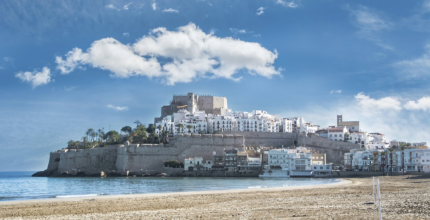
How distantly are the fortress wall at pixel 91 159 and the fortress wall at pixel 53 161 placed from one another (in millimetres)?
4292

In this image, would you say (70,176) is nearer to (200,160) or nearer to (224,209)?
(200,160)

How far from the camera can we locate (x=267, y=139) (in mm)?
60219

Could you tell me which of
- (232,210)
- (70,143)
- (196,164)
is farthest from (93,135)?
(232,210)

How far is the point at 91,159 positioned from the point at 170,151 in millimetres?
12205

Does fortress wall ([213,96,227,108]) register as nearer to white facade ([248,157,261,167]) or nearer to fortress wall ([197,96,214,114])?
fortress wall ([197,96,214,114])

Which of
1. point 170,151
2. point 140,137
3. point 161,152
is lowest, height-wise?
point 161,152

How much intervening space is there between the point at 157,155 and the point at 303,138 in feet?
68.0

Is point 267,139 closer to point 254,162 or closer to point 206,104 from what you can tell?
point 254,162

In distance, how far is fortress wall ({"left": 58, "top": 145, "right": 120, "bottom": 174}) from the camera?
56069 millimetres

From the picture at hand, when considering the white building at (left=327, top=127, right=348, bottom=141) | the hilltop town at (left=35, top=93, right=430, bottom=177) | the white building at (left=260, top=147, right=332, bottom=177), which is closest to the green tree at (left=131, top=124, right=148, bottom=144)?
the hilltop town at (left=35, top=93, right=430, bottom=177)

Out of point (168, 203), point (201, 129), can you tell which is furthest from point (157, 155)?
point (168, 203)

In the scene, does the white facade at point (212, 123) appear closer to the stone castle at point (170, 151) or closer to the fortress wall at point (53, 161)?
the stone castle at point (170, 151)

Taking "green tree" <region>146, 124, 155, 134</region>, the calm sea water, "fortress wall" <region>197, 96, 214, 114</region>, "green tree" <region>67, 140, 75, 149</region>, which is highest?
"fortress wall" <region>197, 96, 214, 114</region>

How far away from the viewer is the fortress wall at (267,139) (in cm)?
5962
